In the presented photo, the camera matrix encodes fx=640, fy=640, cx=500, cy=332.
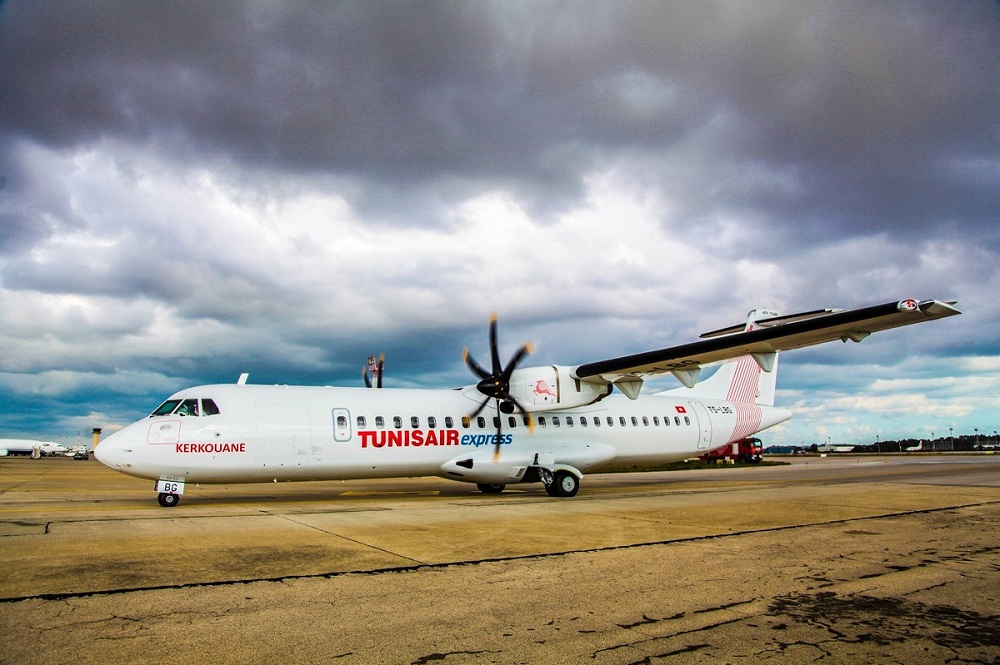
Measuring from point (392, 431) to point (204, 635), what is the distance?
12.6 m

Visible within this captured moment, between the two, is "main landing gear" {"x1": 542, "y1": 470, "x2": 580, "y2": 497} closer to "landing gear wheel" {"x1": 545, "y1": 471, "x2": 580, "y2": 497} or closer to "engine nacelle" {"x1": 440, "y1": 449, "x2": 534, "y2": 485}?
"landing gear wheel" {"x1": 545, "y1": 471, "x2": 580, "y2": 497}

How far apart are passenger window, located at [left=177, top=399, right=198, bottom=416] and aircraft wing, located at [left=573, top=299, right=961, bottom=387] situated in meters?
10.3

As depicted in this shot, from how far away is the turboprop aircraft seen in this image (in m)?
15.2

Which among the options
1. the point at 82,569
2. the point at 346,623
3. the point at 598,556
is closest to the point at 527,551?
the point at 598,556

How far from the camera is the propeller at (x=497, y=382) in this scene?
18375 mm

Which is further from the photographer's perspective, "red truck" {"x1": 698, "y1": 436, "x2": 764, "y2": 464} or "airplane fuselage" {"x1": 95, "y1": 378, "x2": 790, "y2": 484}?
"red truck" {"x1": 698, "y1": 436, "x2": 764, "y2": 464}

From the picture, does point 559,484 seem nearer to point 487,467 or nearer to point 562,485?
point 562,485

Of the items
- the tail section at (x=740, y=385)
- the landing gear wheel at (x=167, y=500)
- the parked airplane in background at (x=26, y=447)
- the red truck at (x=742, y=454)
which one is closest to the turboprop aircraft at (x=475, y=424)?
the landing gear wheel at (x=167, y=500)

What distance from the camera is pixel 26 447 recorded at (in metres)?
120

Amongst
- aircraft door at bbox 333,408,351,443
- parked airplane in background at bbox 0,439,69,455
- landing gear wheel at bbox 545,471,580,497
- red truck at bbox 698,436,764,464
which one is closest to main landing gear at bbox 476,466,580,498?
landing gear wheel at bbox 545,471,580,497

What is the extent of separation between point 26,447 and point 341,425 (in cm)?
13507

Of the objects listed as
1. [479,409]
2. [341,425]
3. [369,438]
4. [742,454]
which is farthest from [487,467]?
[742,454]

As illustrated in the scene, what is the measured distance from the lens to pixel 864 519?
38.7 ft

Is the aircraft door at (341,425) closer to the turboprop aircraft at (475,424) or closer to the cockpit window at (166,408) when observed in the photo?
the turboprop aircraft at (475,424)
